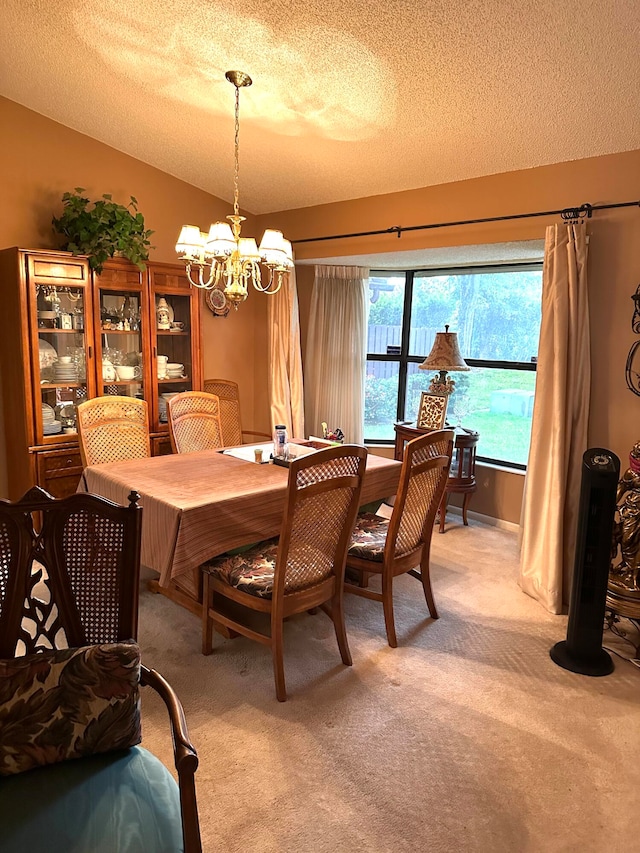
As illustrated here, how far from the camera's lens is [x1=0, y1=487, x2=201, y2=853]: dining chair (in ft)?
3.89

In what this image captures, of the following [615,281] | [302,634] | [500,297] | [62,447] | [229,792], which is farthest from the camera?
[500,297]

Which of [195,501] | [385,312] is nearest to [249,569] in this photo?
[195,501]

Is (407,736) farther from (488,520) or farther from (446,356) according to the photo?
(446,356)

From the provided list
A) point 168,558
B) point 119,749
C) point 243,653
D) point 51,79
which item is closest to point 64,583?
point 119,749

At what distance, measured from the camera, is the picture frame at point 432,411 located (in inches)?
170

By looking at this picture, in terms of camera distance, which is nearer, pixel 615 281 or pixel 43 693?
pixel 43 693

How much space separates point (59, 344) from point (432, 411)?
2.71 metres

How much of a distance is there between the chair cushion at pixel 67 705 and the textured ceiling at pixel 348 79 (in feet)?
8.22

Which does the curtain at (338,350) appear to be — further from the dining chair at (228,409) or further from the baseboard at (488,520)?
the baseboard at (488,520)

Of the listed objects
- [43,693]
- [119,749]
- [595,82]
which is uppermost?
[595,82]

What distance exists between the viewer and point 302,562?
7.77 ft

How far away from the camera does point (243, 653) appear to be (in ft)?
8.62

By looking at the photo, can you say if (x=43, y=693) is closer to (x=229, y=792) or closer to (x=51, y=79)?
(x=229, y=792)

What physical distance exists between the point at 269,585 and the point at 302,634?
585 mm
